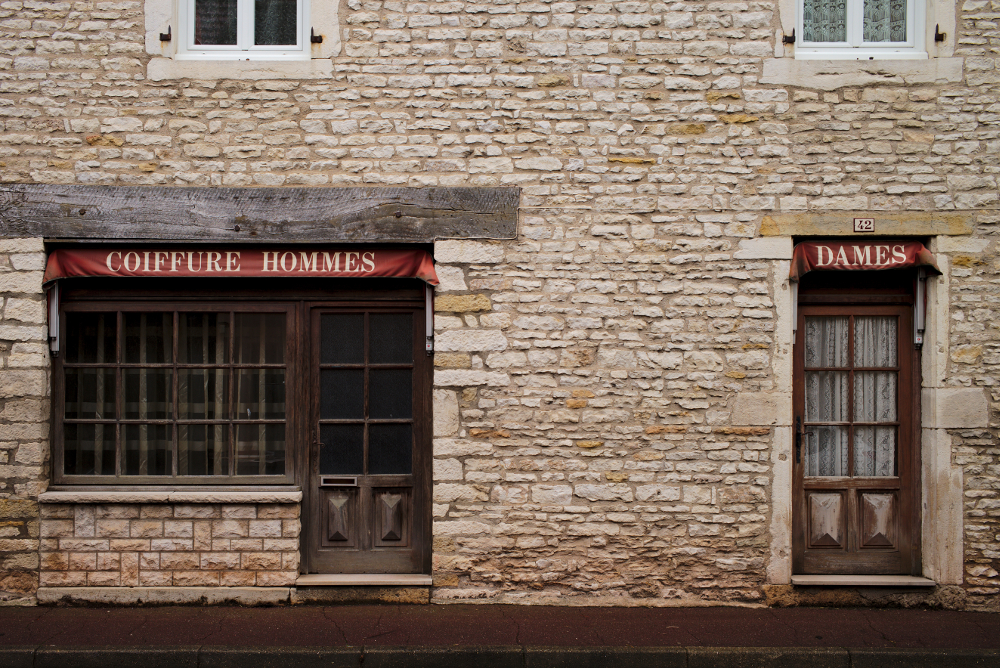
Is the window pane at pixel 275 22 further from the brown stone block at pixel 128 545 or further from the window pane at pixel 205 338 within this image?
the brown stone block at pixel 128 545

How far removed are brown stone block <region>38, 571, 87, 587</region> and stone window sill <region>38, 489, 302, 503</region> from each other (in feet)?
1.80

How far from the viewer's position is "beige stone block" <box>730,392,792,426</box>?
213 inches

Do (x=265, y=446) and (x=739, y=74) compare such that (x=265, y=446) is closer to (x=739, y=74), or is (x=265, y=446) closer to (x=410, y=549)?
(x=410, y=549)

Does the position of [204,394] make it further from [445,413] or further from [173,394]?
[445,413]

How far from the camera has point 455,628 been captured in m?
4.86

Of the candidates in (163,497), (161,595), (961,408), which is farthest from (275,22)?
(961,408)

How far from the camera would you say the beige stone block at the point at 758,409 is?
5.42m

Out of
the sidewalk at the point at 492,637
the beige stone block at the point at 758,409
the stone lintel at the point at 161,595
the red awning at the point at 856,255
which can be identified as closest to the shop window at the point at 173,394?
the stone lintel at the point at 161,595

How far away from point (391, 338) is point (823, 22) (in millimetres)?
4314

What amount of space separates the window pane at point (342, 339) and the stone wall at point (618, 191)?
740 mm

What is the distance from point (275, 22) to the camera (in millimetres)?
5676

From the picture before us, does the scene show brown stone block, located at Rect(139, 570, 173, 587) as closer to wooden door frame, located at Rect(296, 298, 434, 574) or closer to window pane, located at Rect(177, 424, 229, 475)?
window pane, located at Rect(177, 424, 229, 475)

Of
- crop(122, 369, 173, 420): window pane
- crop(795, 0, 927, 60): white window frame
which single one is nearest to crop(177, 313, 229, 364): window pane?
crop(122, 369, 173, 420): window pane

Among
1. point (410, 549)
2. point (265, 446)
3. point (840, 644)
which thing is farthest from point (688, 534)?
point (265, 446)
